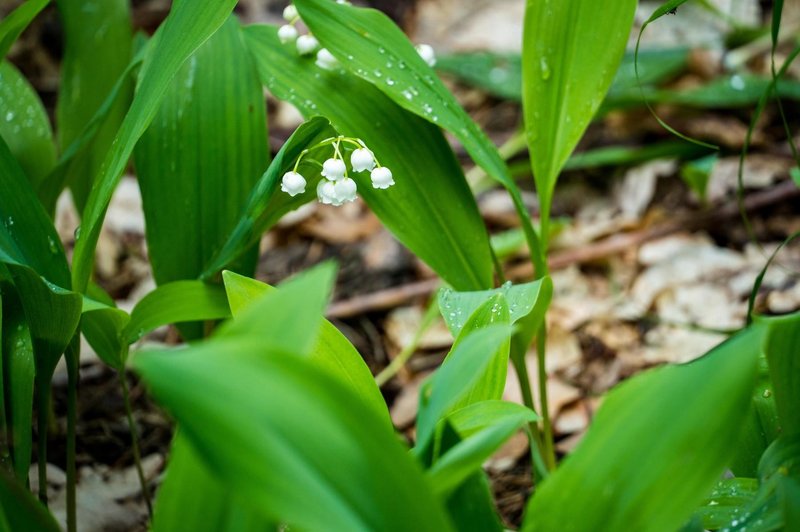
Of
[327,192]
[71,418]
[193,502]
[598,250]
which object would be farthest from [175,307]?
[598,250]

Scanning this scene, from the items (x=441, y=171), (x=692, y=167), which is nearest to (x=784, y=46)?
(x=692, y=167)

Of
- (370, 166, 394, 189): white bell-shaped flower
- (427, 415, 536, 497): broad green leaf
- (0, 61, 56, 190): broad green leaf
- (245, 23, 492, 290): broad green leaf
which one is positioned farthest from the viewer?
(0, 61, 56, 190): broad green leaf

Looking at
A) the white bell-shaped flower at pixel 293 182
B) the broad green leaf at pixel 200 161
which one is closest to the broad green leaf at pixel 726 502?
the white bell-shaped flower at pixel 293 182

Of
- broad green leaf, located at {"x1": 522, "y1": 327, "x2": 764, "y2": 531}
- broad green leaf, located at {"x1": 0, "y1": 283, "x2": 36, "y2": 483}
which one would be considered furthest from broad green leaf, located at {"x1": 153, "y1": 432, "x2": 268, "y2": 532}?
broad green leaf, located at {"x1": 0, "y1": 283, "x2": 36, "y2": 483}

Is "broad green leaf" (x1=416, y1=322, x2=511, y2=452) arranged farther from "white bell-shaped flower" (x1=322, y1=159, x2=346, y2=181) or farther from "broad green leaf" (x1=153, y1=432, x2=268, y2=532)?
"white bell-shaped flower" (x1=322, y1=159, x2=346, y2=181)

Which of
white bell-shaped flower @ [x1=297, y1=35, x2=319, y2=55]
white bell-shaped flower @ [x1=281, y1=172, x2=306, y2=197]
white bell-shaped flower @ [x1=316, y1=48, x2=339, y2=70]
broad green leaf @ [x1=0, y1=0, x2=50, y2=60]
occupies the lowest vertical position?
white bell-shaped flower @ [x1=281, y1=172, x2=306, y2=197]

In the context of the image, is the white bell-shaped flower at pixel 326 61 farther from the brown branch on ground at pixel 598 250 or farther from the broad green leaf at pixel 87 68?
the brown branch on ground at pixel 598 250

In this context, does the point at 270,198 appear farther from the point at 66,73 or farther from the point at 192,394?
the point at 66,73
